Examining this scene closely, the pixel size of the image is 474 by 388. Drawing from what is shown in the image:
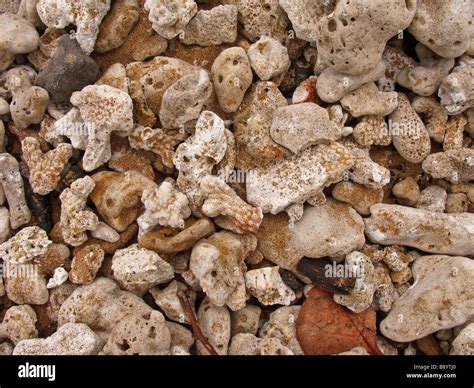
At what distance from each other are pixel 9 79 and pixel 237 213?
2151 millimetres

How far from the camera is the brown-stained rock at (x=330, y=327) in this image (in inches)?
159

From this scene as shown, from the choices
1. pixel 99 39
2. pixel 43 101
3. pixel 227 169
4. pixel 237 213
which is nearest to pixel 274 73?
pixel 227 169

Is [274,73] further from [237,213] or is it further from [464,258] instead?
[464,258]

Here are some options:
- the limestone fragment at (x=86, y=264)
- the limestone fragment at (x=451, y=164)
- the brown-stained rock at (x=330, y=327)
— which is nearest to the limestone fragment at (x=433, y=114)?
the limestone fragment at (x=451, y=164)

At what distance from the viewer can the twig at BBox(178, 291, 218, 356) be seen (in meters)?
4.01

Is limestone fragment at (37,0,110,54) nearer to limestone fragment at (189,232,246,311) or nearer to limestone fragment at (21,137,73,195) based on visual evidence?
limestone fragment at (21,137,73,195)

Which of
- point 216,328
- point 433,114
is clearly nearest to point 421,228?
point 433,114

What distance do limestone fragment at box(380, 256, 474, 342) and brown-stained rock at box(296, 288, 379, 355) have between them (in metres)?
0.16

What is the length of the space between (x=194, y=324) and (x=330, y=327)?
105cm

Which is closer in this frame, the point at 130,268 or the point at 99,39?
the point at 130,268

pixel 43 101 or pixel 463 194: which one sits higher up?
pixel 43 101

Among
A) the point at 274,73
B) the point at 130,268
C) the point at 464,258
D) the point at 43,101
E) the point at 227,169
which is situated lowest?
the point at 130,268

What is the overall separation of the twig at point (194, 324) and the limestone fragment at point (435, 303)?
1.35 metres

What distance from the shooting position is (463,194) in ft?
14.4
